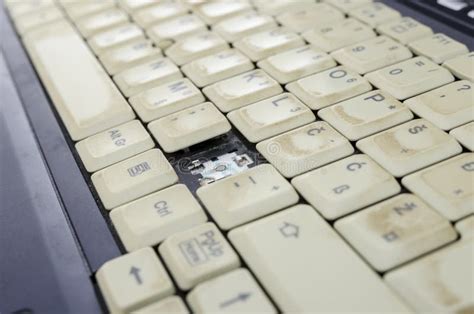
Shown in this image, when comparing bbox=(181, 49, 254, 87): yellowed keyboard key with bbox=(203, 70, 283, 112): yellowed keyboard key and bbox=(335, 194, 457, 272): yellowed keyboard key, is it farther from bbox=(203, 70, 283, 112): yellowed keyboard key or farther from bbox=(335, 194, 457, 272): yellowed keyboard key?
bbox=(335, 194, 457, 272): yellowed keyboard key

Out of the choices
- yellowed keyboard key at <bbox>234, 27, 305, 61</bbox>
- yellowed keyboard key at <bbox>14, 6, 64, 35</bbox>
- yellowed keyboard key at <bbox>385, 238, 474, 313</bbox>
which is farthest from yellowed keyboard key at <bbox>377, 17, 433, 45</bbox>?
yellowed keyboard key at <bbox>14, 6, 64, 35</bbox>

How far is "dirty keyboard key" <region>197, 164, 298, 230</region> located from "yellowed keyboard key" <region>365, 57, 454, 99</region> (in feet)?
0.57

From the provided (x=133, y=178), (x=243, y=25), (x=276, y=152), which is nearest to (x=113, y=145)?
(x=133, y=178)

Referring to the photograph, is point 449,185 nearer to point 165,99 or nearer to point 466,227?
point 466,227

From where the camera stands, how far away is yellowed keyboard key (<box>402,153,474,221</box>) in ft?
1.42

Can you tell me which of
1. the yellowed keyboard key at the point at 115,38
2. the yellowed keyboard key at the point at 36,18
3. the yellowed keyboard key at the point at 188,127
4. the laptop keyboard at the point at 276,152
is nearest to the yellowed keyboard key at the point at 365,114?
the laptop keyboard at the point at 276,152

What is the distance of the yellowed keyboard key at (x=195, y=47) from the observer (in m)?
0.70

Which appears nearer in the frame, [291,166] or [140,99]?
[291,166]

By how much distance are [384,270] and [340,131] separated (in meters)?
0.17

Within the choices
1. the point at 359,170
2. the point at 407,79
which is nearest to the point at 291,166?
Answer: the point at 359,170

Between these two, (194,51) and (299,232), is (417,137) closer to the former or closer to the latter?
(299,232)

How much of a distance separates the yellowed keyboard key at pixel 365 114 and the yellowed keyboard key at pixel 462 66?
0.27 feet

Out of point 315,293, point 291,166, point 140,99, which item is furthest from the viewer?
point 140,99

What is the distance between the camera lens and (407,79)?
59 centimetres
